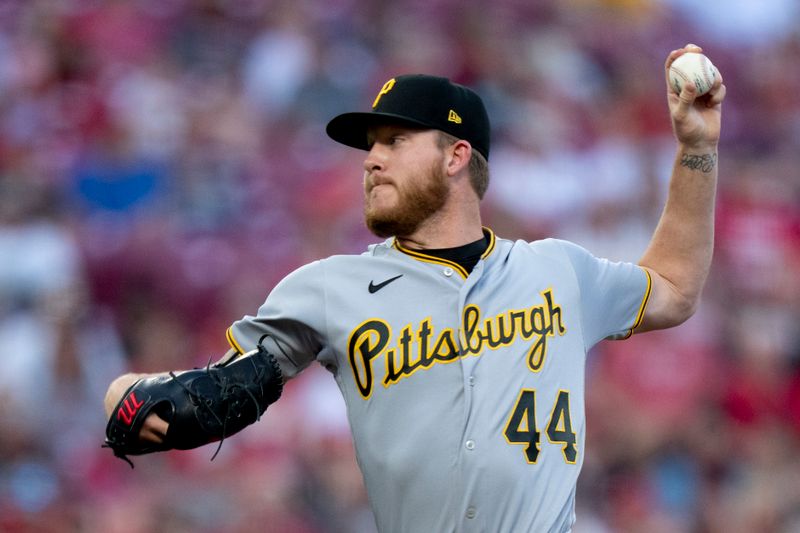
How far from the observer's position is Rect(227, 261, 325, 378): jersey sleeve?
10.7ft

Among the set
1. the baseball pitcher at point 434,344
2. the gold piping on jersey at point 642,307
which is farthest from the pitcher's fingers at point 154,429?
the gold piping on jersey at point 642,307

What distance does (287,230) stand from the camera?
23.9 feet

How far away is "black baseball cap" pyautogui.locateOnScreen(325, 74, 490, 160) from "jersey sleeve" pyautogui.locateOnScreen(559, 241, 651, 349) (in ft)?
1.40

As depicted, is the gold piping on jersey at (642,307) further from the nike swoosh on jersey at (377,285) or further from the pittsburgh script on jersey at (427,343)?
the nike swoosh on jersey at (377,285)

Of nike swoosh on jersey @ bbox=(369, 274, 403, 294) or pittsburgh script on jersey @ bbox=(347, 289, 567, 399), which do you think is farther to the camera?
nike swoosh on jersey @ bbox=(369, 274, 403, 294)

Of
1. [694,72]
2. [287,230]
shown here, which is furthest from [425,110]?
[287,230]

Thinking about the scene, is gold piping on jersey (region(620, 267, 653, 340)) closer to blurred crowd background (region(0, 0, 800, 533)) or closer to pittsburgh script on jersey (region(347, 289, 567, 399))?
pittsburgh script on jersey (region(347, 289, 567, 399))

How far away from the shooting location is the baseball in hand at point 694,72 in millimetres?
3609

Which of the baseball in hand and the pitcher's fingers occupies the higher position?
the baseball in hand

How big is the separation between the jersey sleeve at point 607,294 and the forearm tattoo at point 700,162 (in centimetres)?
37

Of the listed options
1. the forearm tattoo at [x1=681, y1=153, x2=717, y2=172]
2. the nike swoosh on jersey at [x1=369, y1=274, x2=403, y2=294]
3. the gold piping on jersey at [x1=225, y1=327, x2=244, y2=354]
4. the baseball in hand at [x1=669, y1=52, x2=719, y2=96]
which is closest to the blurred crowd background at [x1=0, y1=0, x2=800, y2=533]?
the gold piping on jersey at [x1=225, y1=327, x2=244, y2=354]

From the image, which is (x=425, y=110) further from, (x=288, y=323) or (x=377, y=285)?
(x=288, y=323)

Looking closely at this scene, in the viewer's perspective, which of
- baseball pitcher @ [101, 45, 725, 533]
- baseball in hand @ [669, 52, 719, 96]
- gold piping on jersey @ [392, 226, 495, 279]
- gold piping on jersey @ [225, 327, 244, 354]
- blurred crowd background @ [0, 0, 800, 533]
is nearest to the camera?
baseball pitcher @ [101, 45, 725, 533]

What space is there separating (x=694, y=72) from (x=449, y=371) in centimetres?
115
